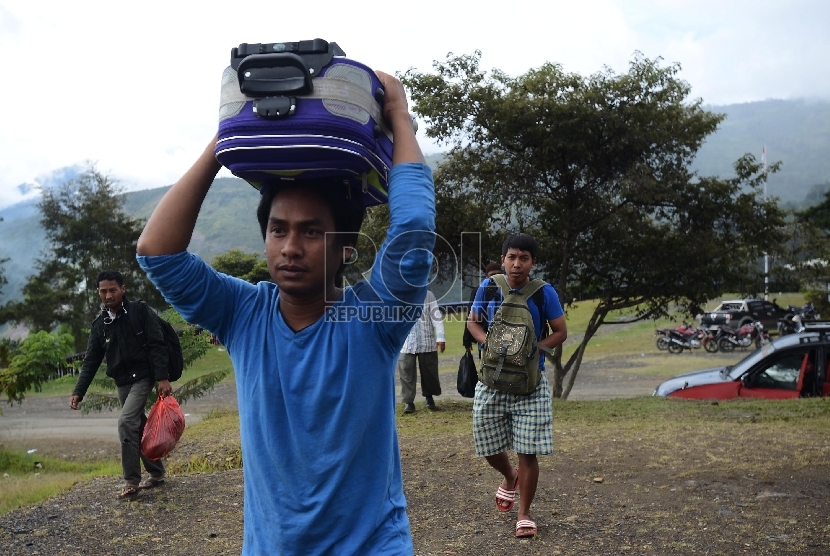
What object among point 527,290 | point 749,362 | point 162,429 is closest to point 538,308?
point 527,290

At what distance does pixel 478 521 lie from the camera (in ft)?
19.4

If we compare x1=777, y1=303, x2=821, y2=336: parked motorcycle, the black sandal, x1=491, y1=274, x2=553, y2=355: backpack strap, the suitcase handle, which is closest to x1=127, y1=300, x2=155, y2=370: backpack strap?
the black sandal

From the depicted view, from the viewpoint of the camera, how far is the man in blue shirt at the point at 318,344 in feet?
6.63

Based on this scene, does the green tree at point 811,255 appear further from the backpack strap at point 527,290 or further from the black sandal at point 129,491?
the black sandal at point 129,491

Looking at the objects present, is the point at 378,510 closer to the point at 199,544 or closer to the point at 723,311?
the point at 199,544

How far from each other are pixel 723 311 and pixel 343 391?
35.1 meters

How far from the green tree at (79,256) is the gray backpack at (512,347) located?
3106 centimetres

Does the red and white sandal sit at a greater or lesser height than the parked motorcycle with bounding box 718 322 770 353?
lesser

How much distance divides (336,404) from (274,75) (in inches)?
31.4

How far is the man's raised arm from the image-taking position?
212cm

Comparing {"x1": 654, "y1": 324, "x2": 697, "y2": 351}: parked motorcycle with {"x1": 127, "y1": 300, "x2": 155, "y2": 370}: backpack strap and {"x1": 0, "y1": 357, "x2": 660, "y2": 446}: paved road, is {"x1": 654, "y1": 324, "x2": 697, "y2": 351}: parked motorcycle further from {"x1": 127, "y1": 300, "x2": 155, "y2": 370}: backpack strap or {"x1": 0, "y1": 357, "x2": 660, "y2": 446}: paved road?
{"x1": 127, "y1": 300, "x2": 155, "y2": 370}: backpack strap

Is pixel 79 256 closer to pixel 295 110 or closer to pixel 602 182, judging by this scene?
pixel 602 182

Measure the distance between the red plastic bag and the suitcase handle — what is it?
17.1 ft

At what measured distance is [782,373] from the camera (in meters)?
Answer: 12.0
